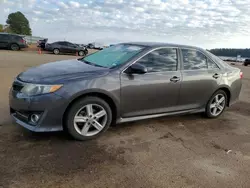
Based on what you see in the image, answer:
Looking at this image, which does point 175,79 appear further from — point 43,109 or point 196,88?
point 43,109

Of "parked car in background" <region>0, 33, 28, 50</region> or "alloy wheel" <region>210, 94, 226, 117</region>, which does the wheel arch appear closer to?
"alloy wheel" <region>210, 94, 226, 117</region>

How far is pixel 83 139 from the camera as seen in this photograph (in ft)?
13.0

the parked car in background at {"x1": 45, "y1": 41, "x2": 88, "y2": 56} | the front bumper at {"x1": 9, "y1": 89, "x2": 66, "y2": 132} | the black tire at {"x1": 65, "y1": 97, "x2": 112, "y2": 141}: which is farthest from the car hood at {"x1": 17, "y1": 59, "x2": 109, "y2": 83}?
the parked car in background at {"x1": 45, "y1": 41, "x2": 88, "y2": 56}

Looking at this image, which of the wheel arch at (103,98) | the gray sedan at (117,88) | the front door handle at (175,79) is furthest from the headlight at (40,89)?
the front door handle at (175,79)

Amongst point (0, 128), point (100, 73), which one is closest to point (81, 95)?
point (100, 73)

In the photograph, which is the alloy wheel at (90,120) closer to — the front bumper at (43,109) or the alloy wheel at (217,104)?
the front bumper at (43,109)

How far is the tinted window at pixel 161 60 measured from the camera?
448cm

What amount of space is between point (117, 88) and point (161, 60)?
42.8 inches

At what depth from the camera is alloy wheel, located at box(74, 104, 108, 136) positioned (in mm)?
3898

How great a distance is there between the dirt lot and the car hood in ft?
2.99

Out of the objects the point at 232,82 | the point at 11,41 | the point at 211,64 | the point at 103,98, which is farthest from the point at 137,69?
the point at 11,41

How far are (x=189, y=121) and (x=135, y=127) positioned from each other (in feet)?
4.29

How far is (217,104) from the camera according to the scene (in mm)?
5617

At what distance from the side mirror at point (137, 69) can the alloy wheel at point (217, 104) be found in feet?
7.09
